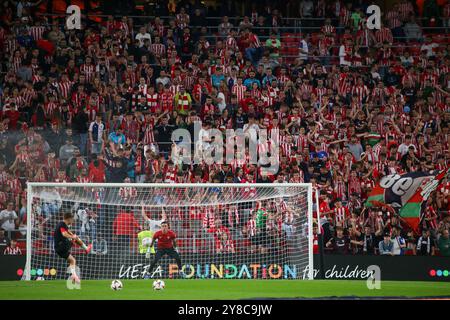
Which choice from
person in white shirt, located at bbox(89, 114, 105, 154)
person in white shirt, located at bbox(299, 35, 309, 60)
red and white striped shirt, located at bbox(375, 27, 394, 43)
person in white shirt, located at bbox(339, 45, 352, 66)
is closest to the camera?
person in white shirt, located at bbox(89, 114, 105, 154)

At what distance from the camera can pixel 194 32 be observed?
28312 mm

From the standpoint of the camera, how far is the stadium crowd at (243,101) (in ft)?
76.8

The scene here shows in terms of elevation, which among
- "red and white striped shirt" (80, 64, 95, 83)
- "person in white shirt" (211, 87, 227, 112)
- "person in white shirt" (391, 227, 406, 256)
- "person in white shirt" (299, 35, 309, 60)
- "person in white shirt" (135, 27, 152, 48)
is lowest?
"person in white shirt" (391, 227, 406, 256)

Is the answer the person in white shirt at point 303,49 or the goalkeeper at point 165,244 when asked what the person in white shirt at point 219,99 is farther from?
the goalkeeper at point 165,244

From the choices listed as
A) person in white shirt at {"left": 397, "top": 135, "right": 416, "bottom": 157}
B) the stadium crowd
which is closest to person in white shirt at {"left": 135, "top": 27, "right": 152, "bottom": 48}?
the stadium crowd

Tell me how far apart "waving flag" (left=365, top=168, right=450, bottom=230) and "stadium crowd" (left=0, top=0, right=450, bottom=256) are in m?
0.26

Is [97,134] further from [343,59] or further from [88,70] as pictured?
[343,59]

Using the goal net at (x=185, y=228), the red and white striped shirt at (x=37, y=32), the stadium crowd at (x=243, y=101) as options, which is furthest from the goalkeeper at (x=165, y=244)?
the red and white striped shirt at (x=37, y=32)

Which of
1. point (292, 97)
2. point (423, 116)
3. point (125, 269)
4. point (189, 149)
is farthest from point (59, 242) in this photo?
point (423, 116)

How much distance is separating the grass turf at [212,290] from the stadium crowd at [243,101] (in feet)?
11.4

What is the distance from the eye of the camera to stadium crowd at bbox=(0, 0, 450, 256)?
922 inches

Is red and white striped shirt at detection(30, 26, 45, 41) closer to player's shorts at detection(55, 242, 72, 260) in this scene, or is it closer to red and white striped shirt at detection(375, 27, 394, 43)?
red and white striped shirt at detection(375, 27, 394, 43)
